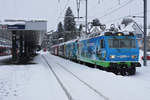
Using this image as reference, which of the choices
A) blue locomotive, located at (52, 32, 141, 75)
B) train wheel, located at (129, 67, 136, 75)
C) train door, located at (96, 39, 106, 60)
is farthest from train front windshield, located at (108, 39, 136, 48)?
train wheel, located at (129, 67, 136, 75)

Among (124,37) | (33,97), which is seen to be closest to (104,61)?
(124,37)

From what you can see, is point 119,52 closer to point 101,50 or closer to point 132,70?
point 101,50

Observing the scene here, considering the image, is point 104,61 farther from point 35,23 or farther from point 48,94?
point 35,23

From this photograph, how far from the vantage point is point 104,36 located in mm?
15438

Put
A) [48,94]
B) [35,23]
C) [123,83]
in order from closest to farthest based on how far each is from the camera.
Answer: [48,94] → [123,83] → [35,23]

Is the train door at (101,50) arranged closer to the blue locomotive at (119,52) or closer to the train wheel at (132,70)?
the blue locomotive at (119,52)

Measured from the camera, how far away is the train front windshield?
15453 mm

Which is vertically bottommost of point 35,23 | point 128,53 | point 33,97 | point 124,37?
point 33,97

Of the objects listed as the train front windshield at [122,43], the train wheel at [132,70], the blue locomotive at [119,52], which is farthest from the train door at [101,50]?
the train wheel at [132,70]

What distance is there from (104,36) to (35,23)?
14.0 m

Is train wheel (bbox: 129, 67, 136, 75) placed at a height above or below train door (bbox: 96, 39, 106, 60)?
below

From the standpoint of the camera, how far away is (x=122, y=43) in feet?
51.2

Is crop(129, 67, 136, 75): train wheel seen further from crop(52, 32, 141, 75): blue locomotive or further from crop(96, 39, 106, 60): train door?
crop(96, 39, 106, 60): train door

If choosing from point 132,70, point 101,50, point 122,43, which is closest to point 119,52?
point 122,43
